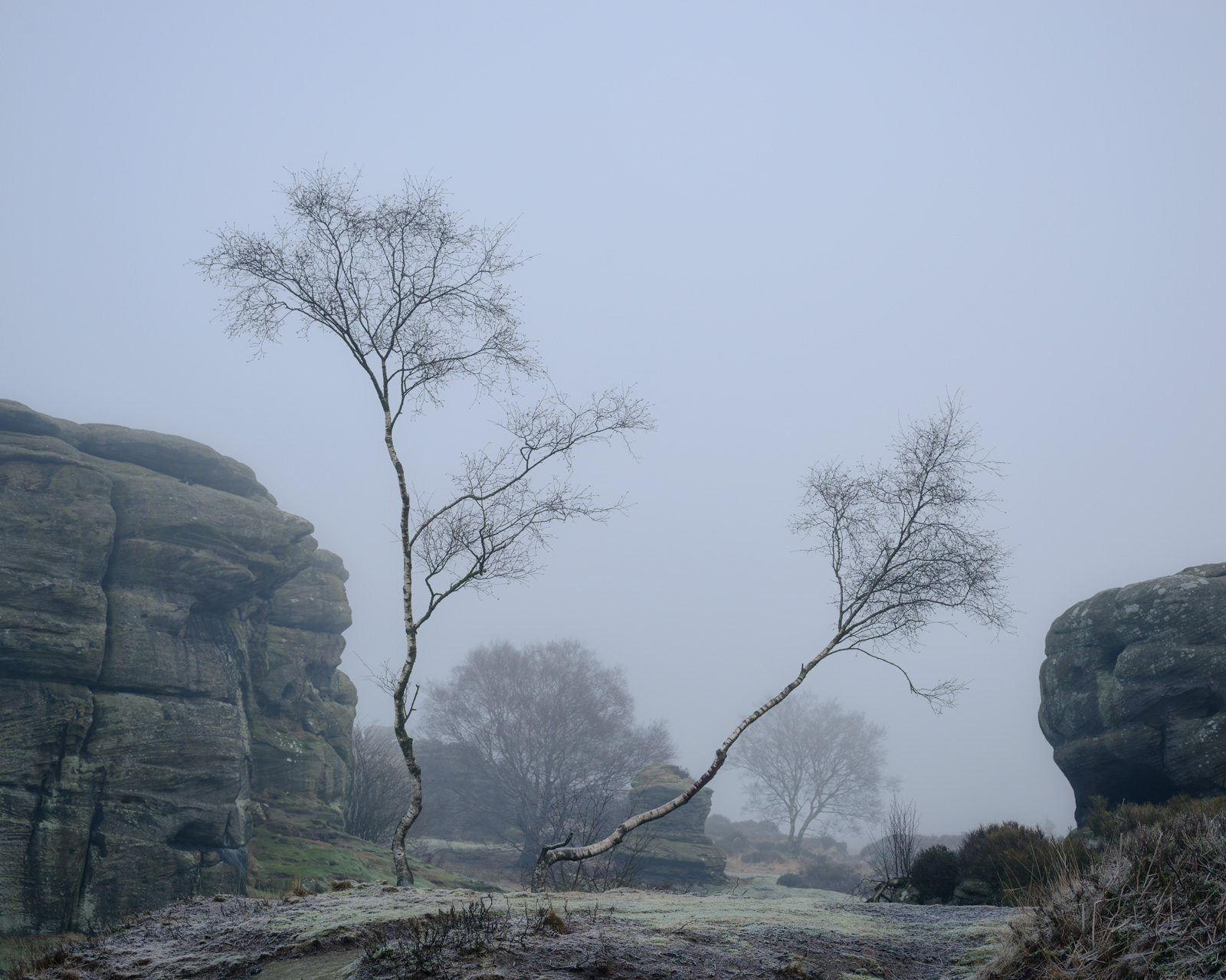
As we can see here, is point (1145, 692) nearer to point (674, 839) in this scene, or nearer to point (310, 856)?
point (310, 856)

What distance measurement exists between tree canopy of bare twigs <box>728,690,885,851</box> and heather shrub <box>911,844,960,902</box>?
41.7m

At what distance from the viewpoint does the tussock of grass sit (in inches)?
136

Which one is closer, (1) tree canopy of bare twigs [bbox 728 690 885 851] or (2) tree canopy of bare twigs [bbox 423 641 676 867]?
(2) tree canopy of bare twigs [bbox 423 641 676 867]

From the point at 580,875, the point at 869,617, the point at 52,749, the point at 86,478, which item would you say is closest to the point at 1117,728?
the point at 869,617

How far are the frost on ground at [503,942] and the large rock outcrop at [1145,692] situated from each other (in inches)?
408

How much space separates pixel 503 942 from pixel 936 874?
33.9 ft

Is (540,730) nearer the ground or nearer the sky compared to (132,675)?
nearer the ground

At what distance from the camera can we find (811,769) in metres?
51.7

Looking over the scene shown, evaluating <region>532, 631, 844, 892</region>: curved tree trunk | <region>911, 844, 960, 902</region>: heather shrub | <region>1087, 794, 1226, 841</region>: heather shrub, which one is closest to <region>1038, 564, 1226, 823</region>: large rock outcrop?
<region>1087, 794, 1226, 841</region>: heather shrub

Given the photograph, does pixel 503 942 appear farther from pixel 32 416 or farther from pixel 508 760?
pixel 508 760

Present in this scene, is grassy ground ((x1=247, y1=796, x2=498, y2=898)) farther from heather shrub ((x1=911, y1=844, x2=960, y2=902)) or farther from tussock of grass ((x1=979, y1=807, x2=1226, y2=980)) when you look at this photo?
tussock of grass ((x1=979, y1=807, x2=1226, y2=980))

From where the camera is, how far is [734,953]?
4711 millimetres

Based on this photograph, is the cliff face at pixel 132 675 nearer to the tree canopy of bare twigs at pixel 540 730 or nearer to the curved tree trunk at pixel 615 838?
the curved tree trunk at pixel 615 838

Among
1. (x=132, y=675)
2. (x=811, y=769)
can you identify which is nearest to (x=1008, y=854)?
(x=132, y=675)
